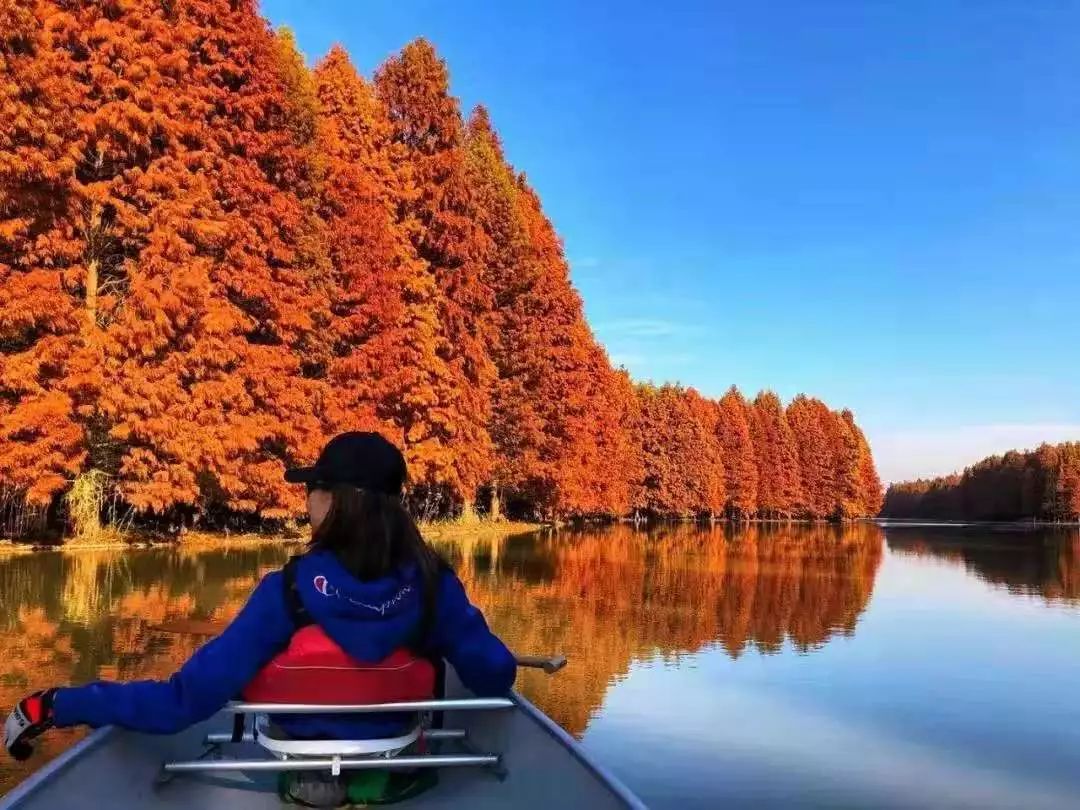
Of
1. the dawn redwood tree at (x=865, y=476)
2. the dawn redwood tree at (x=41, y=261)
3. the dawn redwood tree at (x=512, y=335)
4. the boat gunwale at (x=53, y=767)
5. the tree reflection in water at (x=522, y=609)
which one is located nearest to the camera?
the boat gunwale at (x=53, y=767)

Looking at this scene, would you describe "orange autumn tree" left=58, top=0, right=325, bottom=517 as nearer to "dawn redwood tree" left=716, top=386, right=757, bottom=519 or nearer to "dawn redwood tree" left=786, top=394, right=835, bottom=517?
"dawn redwood tree" left=716, top=386, right=757, bottom=519

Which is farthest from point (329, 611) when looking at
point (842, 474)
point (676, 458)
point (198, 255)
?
point (842, 474)

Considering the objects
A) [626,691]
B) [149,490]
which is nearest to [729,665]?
[626,691]

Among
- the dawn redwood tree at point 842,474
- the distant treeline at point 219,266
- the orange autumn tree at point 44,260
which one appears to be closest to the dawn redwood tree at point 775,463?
the dawn redwood tree at point 842,474

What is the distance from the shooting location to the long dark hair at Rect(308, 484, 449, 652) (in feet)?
11.5

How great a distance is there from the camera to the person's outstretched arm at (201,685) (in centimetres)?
341

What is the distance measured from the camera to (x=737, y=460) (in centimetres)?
9556

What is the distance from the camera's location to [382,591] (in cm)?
346

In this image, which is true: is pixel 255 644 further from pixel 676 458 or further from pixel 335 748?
pixel 676 458

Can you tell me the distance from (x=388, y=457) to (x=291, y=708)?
0.97 m

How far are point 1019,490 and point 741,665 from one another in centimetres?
14366

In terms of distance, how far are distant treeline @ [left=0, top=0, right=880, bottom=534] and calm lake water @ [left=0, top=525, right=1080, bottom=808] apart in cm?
265

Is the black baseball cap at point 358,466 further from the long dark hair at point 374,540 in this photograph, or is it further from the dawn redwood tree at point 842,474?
the dawn redwood tree at point 842,474

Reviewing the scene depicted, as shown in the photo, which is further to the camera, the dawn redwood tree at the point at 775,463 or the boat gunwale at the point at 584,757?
the dawn redwood tree at the point at 775,463
